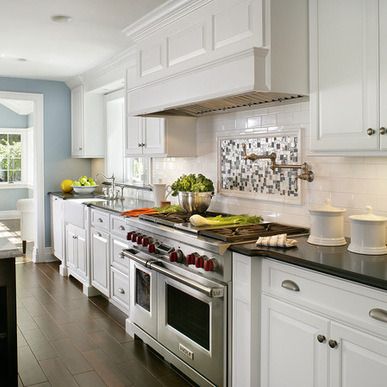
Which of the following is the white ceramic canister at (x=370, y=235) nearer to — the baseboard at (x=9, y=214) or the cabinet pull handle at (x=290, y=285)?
the cabinet pull handle at (x=290, y=285)

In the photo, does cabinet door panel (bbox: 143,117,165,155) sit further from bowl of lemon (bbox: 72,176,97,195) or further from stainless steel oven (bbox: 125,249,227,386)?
bowl of lemon (bbox: 72,176,97,195)

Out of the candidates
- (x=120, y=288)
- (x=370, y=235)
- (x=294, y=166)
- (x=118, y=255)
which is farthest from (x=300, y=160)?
(x=120, y=288)

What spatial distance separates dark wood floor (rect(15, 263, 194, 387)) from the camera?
10.3 feet

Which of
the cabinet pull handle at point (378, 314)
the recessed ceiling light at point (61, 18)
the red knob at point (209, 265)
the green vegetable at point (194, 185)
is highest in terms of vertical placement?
the recessed ceiling light at point (61, 18)

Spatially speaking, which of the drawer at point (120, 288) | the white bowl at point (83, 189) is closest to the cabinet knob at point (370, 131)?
the drawer at point (120, 288)

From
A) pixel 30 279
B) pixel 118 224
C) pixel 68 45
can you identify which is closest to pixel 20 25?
pixel 68 45

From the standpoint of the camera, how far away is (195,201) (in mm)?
3633

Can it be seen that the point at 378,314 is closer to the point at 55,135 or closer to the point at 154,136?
the point at 154,136

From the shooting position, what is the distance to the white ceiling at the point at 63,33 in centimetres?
357

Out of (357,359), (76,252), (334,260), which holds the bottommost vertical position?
(76,252)

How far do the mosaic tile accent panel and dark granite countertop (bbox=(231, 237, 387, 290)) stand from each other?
637 millimetres

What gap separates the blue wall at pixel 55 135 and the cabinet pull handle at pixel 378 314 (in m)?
5.47

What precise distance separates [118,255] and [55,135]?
10.1 ft

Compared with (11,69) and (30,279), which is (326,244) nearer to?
(30,279)
